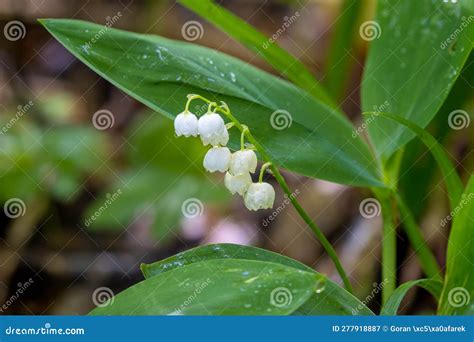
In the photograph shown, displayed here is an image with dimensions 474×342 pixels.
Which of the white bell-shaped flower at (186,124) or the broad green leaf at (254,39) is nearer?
the white bell-shaped flower at (186,124)

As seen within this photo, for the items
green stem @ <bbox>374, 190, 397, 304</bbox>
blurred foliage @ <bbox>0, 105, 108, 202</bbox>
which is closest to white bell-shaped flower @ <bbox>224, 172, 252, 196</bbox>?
green stem @ <bbox>374, 190, 397, 304</bbox>

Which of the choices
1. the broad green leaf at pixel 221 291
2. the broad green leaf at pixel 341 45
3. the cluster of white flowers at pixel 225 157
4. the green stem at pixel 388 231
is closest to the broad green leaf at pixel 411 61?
the green stem at pixel 388 231

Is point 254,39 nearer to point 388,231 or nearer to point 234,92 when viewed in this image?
point 234,92

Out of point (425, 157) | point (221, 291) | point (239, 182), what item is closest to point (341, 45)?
point (425, 157)

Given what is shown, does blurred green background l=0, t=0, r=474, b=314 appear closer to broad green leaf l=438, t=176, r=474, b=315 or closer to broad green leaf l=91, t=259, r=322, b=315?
broad green leaf l=438, t=176, r=474, b=315

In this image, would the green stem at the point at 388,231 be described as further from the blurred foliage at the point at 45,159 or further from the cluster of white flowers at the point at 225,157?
Result: the blurred foliage at the point at 45,159

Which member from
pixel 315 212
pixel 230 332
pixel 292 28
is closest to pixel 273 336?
pixel 230 332
